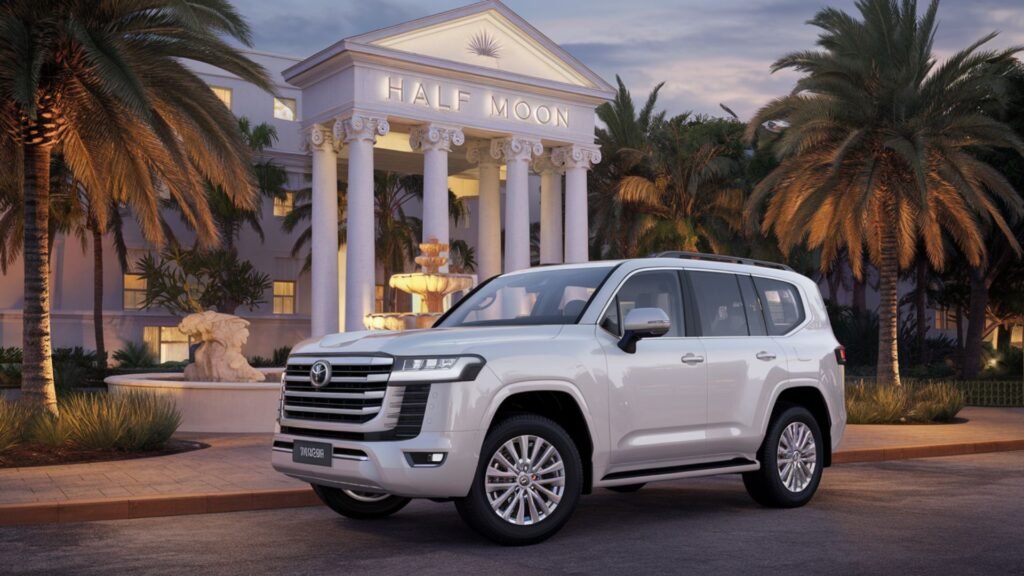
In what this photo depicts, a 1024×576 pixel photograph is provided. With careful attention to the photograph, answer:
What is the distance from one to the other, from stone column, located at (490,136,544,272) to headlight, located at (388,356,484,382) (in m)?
24.9

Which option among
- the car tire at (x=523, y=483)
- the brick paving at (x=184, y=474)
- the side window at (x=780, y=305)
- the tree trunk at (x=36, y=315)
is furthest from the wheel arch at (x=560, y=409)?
the tree trunk at (x=36, y=315)

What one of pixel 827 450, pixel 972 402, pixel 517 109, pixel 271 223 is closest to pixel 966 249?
pixel 972 402

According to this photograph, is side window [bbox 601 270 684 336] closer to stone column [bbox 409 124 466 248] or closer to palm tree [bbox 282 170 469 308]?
stone column [bbox 409 124 466 248]

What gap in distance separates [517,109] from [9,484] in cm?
2357

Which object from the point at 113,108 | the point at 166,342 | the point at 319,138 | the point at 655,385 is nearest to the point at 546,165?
the point at 319,138

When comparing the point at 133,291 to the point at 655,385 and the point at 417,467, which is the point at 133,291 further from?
the point at 417,467

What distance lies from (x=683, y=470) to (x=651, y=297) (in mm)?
1392

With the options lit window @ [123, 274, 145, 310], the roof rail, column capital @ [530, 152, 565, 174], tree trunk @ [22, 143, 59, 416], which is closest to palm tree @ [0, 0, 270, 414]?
tree trunk @ [22, 143, 59, 416]

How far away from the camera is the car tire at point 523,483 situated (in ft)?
25.6

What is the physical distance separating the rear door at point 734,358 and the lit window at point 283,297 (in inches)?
1599

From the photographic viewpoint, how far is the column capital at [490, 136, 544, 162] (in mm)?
32938

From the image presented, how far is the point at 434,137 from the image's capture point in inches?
1217

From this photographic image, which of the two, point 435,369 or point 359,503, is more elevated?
point 435,369

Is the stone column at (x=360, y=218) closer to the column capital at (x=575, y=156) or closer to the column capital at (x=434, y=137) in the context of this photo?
the column capital at (x=434, y=137)
